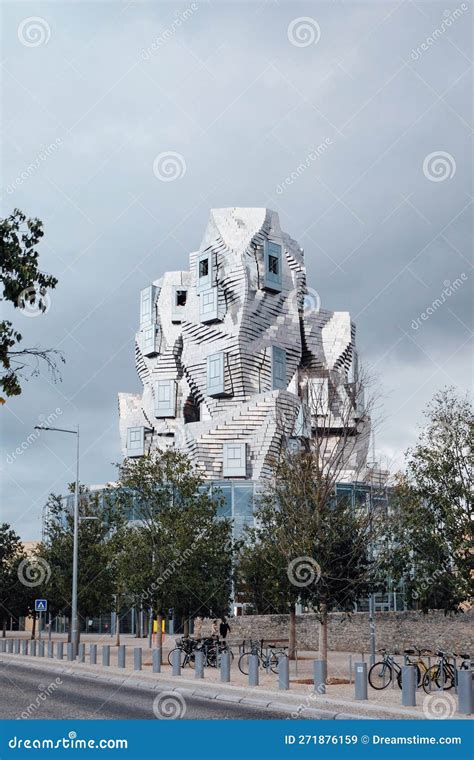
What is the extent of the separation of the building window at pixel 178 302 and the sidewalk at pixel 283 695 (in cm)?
6552

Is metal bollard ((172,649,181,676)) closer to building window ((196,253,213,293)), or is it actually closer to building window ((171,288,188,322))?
building window ((196,253,213,293))

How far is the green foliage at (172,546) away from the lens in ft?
115

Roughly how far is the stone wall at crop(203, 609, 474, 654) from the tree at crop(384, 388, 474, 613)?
2997 mm

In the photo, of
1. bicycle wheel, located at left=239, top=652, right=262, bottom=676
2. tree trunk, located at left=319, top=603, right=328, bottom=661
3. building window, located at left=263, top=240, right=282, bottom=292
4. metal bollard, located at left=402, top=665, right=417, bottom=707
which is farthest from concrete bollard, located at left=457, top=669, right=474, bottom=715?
building window, located at left=263, top=240, right=282, bottom=292

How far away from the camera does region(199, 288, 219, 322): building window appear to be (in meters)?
85.2

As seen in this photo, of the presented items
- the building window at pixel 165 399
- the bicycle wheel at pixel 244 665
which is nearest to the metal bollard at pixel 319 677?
the bicycle wheel at pixel 244 665

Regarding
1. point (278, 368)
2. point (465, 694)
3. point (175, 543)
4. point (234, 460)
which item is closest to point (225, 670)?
point (465, 694)

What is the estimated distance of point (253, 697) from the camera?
21.0 m

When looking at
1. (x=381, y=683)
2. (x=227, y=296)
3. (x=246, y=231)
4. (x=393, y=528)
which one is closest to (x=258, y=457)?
(x=227, y=296)

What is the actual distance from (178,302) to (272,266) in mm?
13218

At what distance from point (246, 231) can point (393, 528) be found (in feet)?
193

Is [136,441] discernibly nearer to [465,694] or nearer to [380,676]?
[380,676]

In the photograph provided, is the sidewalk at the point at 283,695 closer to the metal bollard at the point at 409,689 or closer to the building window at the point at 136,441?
the metal bollard at the point at 409,689

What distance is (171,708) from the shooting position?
18.4 metres
